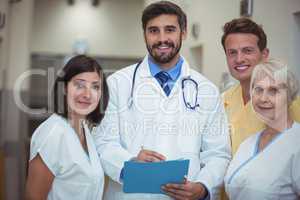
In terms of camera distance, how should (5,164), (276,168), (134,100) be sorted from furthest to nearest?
(5,164), (134,100), (276,168)

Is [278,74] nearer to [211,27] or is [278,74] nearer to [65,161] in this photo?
[211,27]

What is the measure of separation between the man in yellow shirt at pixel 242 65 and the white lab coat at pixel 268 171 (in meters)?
0.07

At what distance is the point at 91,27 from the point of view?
53.1 inches

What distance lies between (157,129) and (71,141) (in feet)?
0.94

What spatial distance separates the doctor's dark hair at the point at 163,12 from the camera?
113 centimetres

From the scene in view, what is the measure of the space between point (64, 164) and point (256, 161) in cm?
60

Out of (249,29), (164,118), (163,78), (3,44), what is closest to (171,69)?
(163,78)

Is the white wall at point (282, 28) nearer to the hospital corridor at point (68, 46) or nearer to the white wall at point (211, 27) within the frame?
the hospital corridor at point (68, 46)

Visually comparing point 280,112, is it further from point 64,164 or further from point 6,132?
point 6,132

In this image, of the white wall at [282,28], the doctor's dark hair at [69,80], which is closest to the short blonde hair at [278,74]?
the white wall at [282,28]

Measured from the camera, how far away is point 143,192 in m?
1.09

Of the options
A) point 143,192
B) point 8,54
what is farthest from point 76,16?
point 143,192

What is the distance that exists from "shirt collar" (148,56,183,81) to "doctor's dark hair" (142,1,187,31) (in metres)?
0.12

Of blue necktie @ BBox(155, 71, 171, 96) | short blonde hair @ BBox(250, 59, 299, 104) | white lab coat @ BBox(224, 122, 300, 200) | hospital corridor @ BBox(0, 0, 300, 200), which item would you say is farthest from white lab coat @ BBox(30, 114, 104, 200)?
short blonde hair @ BBox(250, 59, 299, 104)
